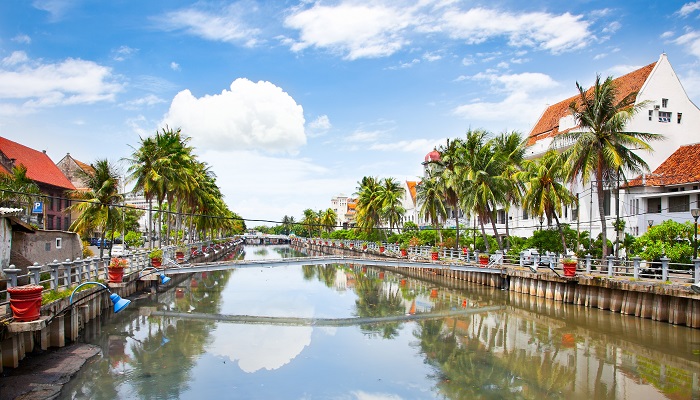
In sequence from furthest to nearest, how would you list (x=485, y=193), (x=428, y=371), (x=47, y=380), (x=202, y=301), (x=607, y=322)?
(x=485, y=193) → (x=202, y=301) → (x=607, y=322) → (x=428, y=371) → (x=47, y=380)

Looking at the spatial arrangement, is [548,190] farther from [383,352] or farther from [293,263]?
[383,352]

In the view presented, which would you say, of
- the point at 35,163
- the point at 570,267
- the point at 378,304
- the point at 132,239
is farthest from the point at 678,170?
the point at 132,239

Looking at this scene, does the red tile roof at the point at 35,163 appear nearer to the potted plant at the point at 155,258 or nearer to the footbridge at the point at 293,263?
the potted plant at the point at 155,258

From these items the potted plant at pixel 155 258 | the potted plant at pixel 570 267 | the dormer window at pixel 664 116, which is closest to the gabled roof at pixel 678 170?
the dormer window at pixel 664 116

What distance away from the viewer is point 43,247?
75.9 ft

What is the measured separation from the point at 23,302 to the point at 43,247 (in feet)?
37.7

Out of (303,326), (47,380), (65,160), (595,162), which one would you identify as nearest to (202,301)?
(303,326)

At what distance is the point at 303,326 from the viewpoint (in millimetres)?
24312

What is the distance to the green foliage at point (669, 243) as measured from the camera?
2416 centimetres

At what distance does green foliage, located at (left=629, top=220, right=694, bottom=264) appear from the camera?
2416 centimetres

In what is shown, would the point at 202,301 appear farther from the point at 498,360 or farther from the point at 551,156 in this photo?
the point at 551,156

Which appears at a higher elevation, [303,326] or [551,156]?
[551,156]

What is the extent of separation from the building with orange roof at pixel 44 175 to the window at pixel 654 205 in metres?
49.4

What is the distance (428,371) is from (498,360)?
2.90m
